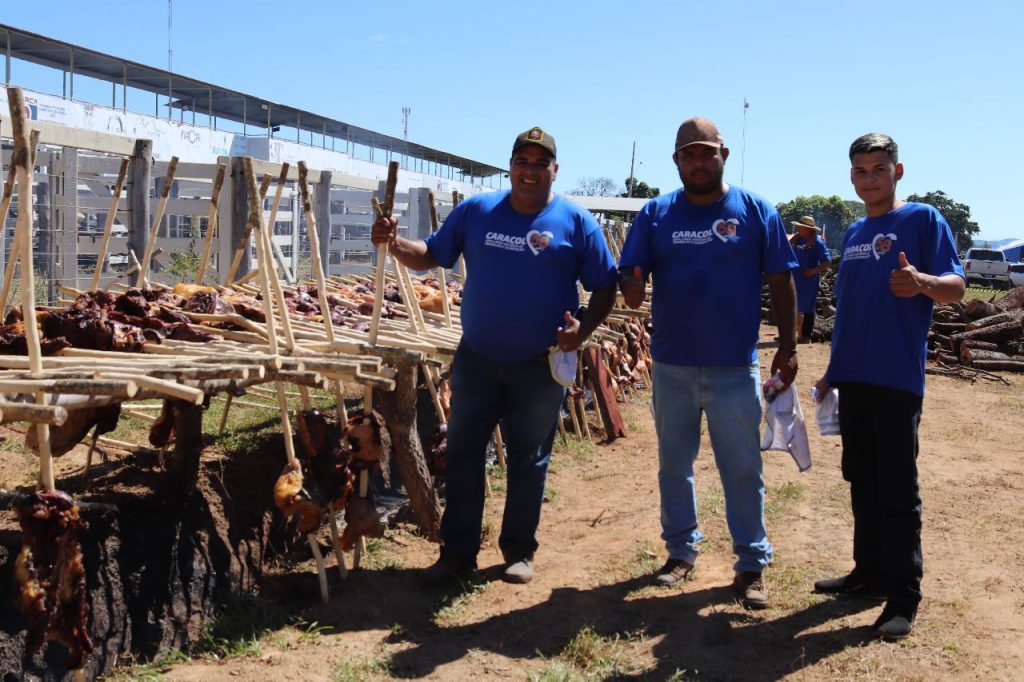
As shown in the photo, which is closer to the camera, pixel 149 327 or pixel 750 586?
pixel 750 586

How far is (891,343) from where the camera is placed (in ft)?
13.6

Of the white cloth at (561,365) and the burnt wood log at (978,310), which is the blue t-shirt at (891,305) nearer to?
the white cloth at (561,365)

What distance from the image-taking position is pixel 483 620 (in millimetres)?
4430

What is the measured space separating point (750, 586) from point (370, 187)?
13031mm

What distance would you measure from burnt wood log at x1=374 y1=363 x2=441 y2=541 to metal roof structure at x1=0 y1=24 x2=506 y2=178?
78.5ft

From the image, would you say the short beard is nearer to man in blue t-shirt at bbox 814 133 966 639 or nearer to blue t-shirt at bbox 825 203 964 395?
man in blue t-shirt at bbox 814 133 966 639

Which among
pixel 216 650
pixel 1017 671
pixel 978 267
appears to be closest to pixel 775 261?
pixel 1017 671

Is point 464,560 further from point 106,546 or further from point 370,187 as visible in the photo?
point 370,187

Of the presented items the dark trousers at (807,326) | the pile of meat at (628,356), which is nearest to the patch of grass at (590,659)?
the pile of meat at (628,356)

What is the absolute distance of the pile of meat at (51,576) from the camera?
3066 millimetres

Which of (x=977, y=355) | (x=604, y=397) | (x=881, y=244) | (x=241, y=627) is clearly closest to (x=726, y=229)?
(x=881, y=244)

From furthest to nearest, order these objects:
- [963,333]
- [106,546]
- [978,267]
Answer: [978,267] → [963,333] → [106,546]

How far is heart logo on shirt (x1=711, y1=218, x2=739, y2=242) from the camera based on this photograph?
432cm

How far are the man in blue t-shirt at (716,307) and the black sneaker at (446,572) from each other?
3.84 ft
